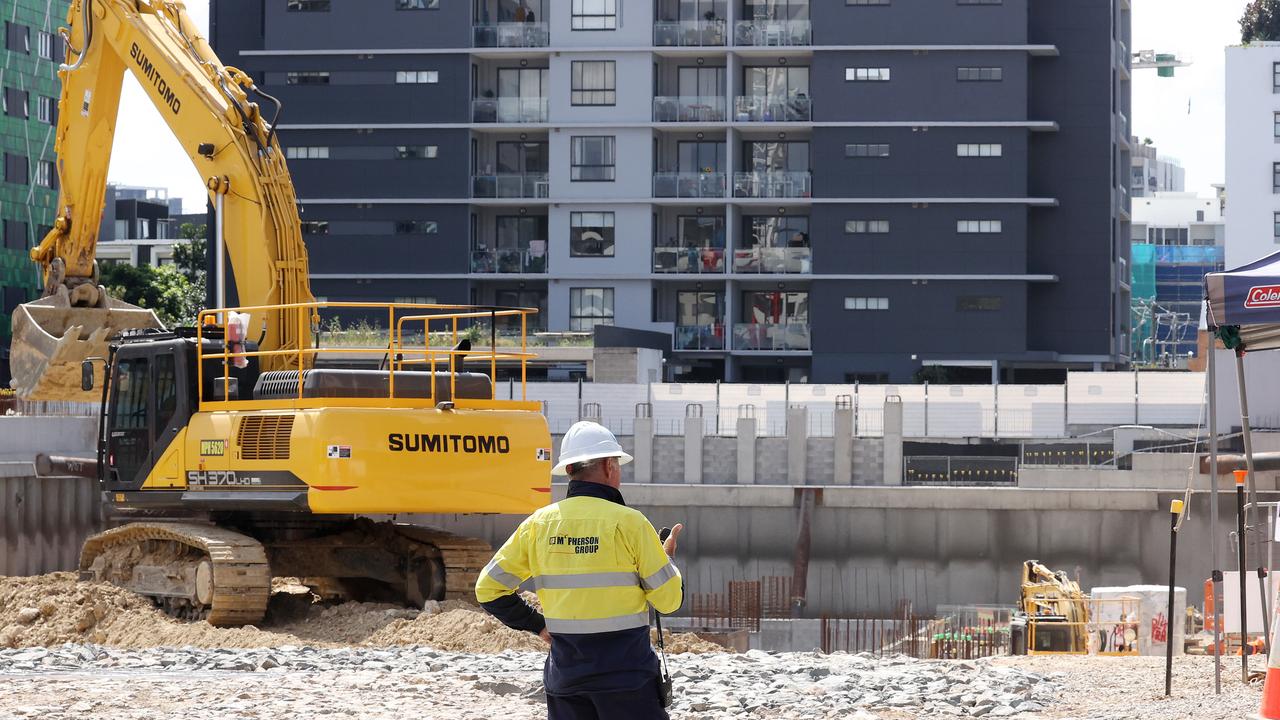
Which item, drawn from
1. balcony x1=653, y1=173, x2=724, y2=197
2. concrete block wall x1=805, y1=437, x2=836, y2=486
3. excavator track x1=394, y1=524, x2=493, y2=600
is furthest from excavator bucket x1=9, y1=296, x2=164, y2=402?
balcony x1=653, y1=173, x2=724, y2=197

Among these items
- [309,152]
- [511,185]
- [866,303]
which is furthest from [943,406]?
[309,152]

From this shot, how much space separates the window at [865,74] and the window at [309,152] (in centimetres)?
1887

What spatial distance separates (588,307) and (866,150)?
37.2 feet

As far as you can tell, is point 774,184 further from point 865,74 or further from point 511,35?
point 511,35

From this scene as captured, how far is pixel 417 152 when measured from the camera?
2576 inches

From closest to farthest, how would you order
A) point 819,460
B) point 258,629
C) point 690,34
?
1. point 258,629
2. point 819,460
3. point 690,34

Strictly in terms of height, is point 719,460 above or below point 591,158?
below

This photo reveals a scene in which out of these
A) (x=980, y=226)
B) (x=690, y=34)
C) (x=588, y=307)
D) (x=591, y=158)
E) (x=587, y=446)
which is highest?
(x=690, y=34)

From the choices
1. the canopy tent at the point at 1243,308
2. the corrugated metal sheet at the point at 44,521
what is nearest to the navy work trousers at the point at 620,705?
the canopy tent at the point at 1243,308

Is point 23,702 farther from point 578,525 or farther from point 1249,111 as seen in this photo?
point 1249,111

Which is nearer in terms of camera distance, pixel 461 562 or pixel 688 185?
pixel 461 562

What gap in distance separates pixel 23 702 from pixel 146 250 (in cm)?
9439

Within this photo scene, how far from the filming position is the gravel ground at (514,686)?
42.5ft

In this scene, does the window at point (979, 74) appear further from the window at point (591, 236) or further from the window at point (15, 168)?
the window at point (15, 168)
